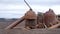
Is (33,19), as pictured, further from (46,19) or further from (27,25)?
(46,19)

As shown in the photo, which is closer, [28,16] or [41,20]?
[28,16]

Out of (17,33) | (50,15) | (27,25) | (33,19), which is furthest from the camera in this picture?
(50,15)

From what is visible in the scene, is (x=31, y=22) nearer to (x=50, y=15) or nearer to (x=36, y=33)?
(x=50, y=15)

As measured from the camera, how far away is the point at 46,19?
7.84ft

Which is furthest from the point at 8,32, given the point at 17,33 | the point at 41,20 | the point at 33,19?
the point at 41,20

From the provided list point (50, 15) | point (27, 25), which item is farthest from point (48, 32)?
point (50, 15)

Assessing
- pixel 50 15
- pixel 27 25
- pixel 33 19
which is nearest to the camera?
pixel 33 19

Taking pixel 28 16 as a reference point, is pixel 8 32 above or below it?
below

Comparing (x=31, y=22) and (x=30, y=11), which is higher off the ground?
(x=30, y=11)

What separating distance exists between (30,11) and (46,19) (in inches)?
20.4

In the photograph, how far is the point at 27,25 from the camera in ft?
6.73

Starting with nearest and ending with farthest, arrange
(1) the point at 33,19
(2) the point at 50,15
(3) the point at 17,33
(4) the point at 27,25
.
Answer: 1. (3) the point at 17,33
2. (1) the point at 33,19
3. (4) the point at 27,25
4. (2) the point at 50,15

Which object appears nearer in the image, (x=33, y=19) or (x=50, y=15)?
(x=33, y=19)

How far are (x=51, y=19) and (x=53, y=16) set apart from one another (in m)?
0.05
